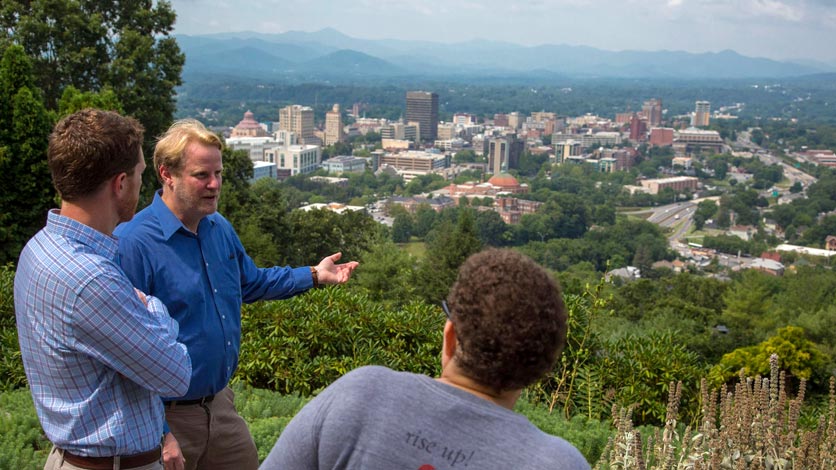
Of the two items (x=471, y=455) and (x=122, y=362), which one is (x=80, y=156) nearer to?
(x=122, y=362)

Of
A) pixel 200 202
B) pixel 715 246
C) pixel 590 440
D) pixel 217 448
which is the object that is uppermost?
pixel 200 202

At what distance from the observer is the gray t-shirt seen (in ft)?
3.32

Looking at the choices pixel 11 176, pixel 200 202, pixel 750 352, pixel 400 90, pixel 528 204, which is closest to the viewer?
pixel 200 202

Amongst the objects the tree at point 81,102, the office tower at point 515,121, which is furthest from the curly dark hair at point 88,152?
the office tower at point 515,121

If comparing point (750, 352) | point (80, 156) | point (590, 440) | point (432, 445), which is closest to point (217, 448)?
point (80, 156)

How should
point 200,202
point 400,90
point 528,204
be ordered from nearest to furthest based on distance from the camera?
point 200,202 → point 528,204 → point 400,90

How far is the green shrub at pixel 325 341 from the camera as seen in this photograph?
11.8 feet

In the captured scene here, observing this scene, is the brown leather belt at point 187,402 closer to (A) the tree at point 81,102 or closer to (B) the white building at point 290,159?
(A) the tree at point 81,102

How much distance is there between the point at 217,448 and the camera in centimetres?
200

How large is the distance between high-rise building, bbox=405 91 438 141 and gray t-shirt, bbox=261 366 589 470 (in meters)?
119

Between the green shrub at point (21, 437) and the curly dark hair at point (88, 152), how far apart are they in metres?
1.13

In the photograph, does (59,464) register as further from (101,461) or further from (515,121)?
(515,121)

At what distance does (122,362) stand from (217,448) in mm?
612

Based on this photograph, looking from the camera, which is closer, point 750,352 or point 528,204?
point 750,352
